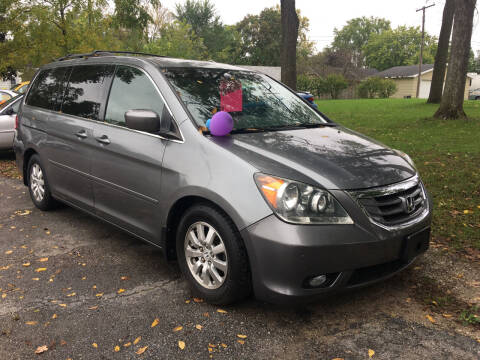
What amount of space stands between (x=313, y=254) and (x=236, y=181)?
696 millimetres

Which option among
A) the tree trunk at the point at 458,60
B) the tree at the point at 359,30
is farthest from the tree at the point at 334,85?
the tree at the point at 359,30

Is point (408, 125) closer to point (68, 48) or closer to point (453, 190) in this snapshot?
point (453, 190)

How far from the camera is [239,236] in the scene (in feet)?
9.78

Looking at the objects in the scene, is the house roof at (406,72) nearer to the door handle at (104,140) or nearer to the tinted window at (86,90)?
the tinted window at (86,90)

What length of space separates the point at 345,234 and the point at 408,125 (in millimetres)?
10434

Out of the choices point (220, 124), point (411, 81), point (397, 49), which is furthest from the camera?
point (397, 49)

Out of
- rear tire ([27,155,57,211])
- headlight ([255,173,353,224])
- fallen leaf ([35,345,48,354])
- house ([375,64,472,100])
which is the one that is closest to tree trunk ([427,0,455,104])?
rear tire ([27,155,57,211])

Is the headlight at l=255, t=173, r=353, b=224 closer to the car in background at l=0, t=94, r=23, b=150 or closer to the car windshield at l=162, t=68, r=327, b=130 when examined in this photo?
the car windshield at l=162, t=68, r=327, b=130

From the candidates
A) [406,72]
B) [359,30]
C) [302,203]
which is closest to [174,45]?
[406,72]

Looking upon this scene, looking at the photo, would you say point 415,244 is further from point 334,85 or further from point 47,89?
point 334,85

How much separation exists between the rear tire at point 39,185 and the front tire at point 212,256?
108 inches

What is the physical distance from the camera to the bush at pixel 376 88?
39781 millimetres

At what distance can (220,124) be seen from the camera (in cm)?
333

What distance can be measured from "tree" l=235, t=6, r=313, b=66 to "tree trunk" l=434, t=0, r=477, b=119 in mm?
47240
